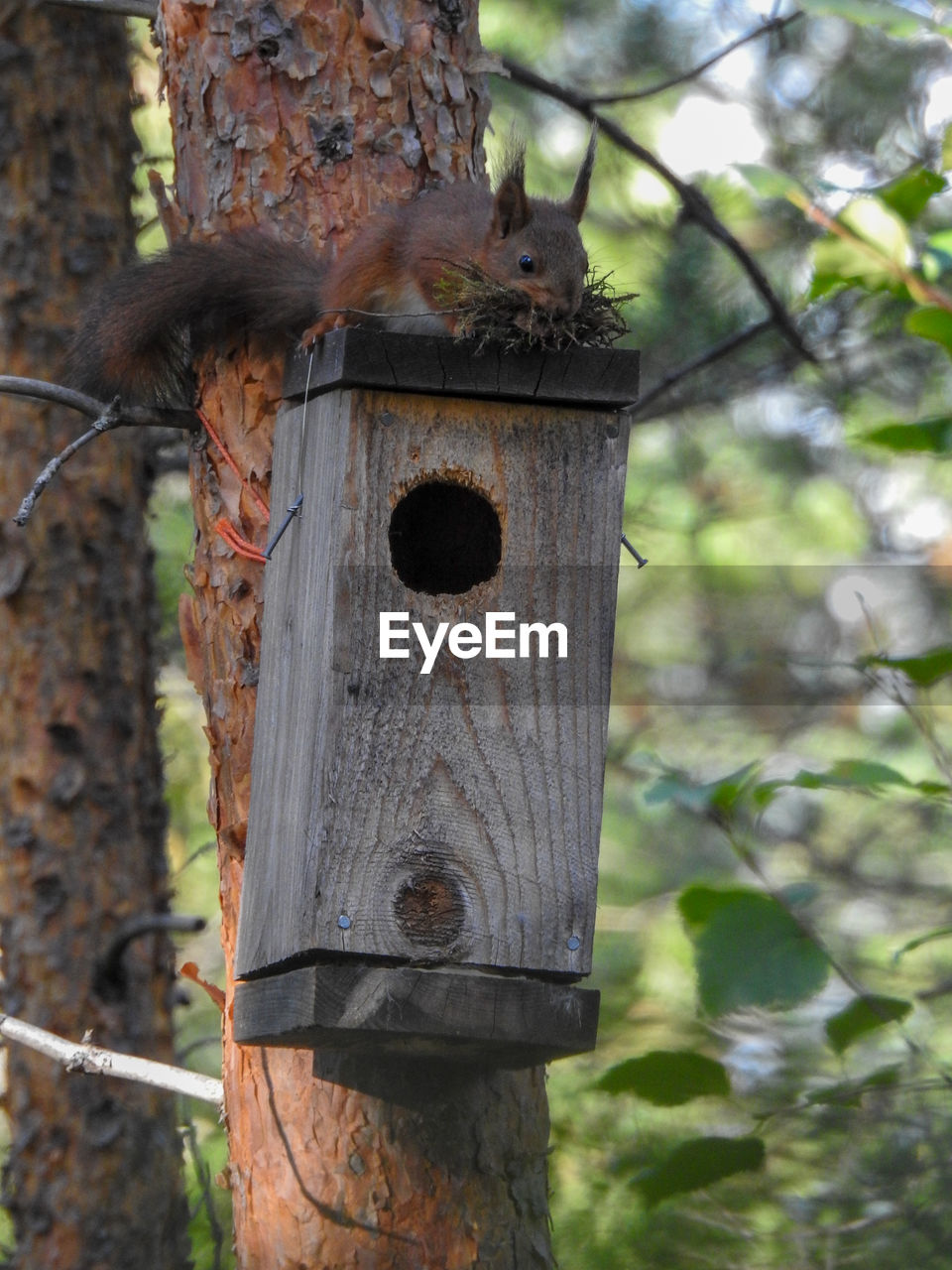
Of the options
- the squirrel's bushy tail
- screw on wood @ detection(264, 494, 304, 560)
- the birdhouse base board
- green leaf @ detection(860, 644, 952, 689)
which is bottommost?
the birdhouse base board

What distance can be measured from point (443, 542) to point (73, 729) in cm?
203

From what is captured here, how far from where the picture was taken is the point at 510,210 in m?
2.40

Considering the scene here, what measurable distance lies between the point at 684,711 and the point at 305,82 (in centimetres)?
486

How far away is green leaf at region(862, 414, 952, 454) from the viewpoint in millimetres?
2162

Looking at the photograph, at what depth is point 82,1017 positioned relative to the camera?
4137mm

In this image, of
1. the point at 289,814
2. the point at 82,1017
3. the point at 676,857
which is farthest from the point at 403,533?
the point at 676,857

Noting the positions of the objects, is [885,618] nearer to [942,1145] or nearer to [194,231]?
[942,1145]

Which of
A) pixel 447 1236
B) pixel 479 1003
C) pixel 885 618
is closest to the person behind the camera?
pixel 479 1003

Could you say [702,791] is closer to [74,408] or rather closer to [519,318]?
[519,318]

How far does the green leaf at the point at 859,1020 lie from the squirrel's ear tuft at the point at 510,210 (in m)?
1.24

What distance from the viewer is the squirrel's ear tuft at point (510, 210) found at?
93.6 inches

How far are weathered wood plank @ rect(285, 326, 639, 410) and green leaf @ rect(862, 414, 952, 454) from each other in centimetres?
35

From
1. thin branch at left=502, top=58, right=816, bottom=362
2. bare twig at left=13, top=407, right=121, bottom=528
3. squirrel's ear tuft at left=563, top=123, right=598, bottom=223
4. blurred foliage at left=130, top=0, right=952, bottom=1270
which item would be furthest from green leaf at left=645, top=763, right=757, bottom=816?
thin branch at left=502, top=58, right=816, bottom=362

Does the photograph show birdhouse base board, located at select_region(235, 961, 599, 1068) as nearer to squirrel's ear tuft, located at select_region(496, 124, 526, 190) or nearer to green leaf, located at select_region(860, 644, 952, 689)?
green leaf, located at select_region(860, 644, 952, 689)
